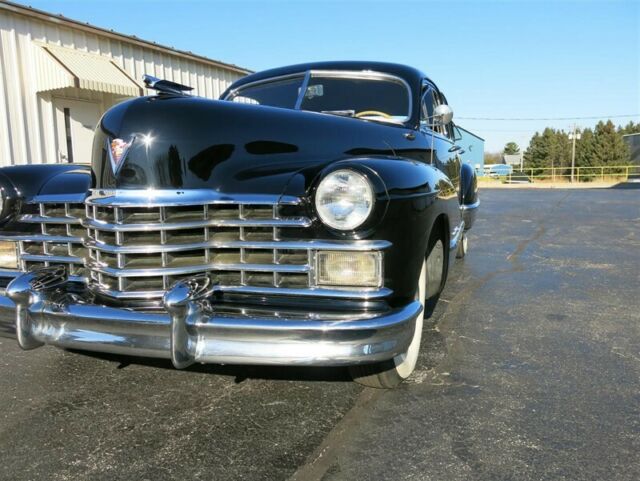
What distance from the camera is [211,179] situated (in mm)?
2406

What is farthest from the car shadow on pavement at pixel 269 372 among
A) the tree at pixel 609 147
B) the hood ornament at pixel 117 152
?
the tree at pixel 609 147

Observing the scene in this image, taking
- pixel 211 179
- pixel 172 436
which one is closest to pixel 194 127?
pixel 211 179

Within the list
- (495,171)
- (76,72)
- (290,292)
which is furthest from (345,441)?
(495,171)

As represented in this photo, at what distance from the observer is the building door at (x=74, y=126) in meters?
8.66

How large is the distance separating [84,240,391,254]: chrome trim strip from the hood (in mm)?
228

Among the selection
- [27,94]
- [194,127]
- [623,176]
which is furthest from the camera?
[623,176]

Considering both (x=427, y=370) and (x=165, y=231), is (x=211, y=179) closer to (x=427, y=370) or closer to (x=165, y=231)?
(x=165, y=231)

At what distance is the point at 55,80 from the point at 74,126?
3.44 feet

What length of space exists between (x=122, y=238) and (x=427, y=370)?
175 centimetres

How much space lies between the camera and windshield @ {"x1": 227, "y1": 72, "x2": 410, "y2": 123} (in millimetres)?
3766

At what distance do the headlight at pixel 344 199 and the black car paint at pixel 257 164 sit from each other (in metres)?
0.03

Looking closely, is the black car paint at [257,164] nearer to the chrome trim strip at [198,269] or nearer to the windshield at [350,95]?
the chrome trim strip at [198,269]

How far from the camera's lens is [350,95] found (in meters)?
3.85

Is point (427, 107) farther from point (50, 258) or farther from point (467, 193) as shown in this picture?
point (50, 258)
